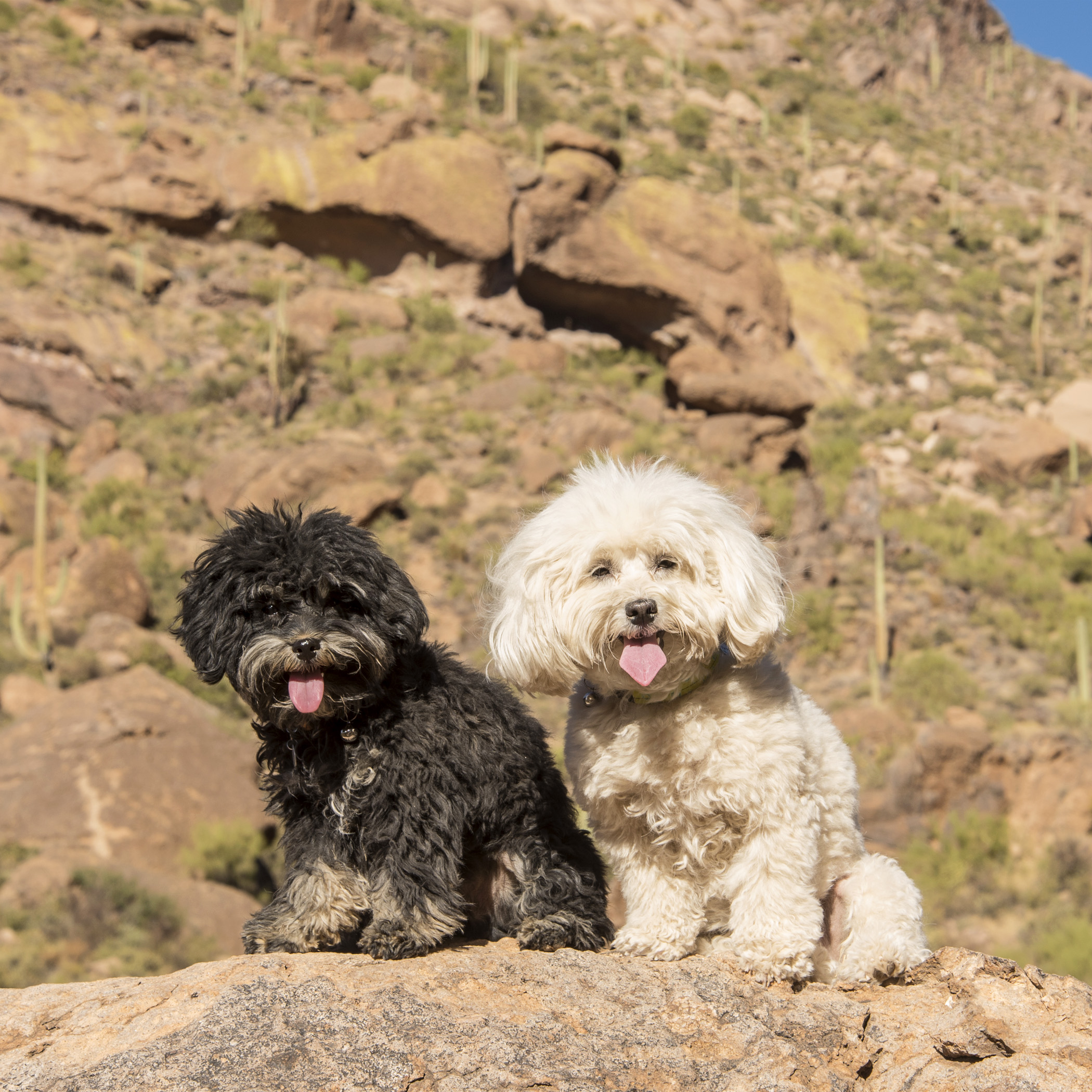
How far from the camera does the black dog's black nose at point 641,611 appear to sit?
2.96m

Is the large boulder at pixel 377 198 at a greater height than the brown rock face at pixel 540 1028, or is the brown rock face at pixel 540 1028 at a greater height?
the large boulder at pixel 377 198

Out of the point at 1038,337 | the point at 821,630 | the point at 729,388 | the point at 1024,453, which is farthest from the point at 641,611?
the point at 1038,337

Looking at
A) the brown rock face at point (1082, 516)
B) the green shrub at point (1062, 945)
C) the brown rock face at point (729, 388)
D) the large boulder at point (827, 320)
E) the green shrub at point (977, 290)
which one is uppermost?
the green shrub at point (977, 290)

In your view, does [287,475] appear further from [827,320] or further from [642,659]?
[827,320]

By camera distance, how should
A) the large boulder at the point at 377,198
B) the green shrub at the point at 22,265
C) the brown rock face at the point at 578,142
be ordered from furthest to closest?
the brown rock face at the point at 578,142 → the large boulder at the point at 377,198 → the green shrub at the point at 22,265

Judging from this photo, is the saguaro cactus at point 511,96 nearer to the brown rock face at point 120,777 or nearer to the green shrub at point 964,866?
the brown rock face at point 120,777

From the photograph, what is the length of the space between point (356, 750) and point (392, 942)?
2.05 feet

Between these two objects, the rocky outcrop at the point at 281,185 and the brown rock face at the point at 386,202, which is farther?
the brown rock face at the point at 386,202

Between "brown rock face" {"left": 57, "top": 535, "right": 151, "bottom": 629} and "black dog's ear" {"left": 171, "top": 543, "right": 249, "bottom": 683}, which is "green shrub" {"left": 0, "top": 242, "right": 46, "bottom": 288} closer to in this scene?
"brown rock face" {"left": 57, "top": 535, "right": 151, "bottom": 629}

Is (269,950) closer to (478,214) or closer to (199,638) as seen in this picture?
(199,638)

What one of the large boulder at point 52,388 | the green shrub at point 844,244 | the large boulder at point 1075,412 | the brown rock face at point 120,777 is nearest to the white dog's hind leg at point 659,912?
the brown rock face at point 120,777

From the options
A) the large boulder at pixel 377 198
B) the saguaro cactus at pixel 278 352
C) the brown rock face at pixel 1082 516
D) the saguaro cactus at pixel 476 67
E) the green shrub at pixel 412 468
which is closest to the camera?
the green shrub at pixel 412 468

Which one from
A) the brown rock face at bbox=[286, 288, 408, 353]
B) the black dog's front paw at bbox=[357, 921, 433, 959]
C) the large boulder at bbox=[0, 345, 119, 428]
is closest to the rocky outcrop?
the brown rock face at bbox=[286, 288, 408, 353]

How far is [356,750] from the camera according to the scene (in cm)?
319
